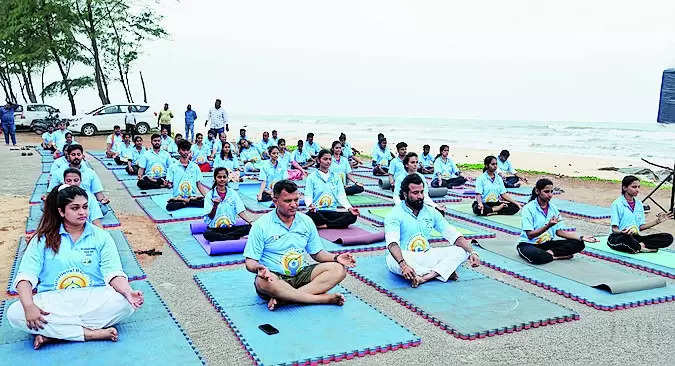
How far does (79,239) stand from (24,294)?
522 mm

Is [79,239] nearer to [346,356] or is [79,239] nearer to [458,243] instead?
[346,356]

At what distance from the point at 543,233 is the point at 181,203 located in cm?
559

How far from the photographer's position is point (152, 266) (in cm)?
623

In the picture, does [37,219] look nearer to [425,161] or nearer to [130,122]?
[425,161]

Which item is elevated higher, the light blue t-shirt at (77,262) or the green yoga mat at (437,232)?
the light blue t-shirt at (77,262)

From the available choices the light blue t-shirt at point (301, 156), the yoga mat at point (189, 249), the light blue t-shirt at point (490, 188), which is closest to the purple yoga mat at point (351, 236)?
the yoga mat at point (189, 249)

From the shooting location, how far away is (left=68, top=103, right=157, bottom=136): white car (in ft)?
78.5

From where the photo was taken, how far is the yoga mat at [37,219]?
7828 millimetres

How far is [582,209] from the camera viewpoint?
10.3 meters

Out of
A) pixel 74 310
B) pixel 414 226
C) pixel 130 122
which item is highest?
pixel 130 122

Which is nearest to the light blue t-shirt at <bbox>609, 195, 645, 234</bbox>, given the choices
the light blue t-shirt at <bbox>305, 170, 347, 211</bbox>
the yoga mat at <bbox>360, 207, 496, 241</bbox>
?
the yoga mat at <bbox>360, 207, 496, 241</bbox>

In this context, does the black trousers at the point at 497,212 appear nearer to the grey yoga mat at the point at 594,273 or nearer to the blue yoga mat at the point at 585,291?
the grey yoga mat at the point at 594,273

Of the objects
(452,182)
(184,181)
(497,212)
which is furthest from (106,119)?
(497,212)

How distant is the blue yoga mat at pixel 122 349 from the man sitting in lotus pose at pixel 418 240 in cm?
216
